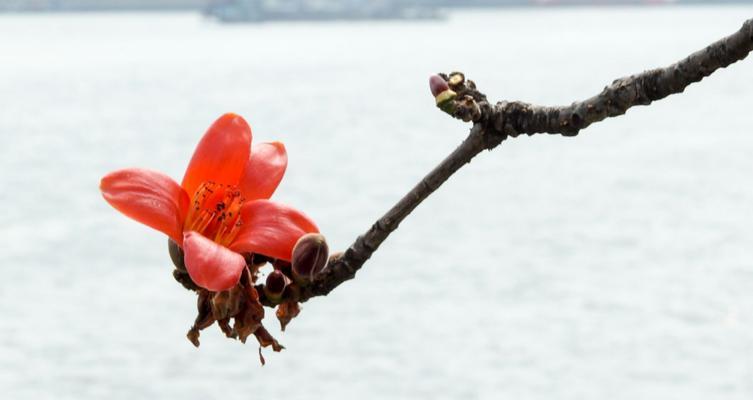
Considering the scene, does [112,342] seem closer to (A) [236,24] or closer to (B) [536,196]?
(B) [536,196]

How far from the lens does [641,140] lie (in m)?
20.2

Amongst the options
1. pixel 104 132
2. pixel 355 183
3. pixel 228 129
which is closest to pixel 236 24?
pixel 104 132

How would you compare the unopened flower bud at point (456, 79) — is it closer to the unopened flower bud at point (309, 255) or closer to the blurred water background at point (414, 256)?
the unopened flower bud at point (309, 255)

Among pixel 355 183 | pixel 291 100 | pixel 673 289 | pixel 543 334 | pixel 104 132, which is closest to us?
pixel 543 334

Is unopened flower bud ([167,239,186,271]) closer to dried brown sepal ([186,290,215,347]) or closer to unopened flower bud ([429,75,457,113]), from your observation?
dried brown sepal ([186,290,215,347])

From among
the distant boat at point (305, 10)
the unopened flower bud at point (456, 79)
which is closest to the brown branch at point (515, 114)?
the unopened flower bud at point (456, 79)

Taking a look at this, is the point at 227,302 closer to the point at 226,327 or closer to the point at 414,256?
the point at 226,327

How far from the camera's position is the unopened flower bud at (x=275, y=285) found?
1.62ft

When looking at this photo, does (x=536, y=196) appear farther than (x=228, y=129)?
Yes

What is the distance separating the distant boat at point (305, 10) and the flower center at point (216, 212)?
161ft

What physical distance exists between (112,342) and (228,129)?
29.7 ft

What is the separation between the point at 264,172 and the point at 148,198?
0.18 ft

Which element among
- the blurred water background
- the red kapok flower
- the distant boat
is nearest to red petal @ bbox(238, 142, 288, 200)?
the red kapok flower

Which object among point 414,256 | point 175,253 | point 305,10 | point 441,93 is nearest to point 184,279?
point 175,253
